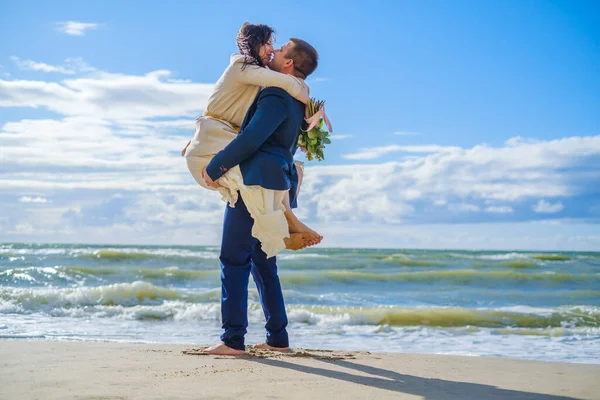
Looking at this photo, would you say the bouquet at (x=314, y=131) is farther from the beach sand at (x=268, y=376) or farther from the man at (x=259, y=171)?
the beach sand at (x=268, y=376)

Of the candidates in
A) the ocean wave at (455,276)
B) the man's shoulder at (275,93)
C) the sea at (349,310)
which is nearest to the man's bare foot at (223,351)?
the man's shoulder at (275,93)

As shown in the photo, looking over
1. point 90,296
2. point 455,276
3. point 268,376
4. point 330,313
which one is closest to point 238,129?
point 268,376

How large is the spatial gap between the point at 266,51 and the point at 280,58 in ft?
0.31

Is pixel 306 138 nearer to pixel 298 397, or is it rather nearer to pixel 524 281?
pixel 298 397

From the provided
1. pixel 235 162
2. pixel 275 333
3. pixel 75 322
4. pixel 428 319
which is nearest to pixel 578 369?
pixel 275 333

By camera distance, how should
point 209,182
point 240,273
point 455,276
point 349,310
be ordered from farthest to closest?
1. point 455,276
2. point 349,310
3. point 240,273
4. point 209,182

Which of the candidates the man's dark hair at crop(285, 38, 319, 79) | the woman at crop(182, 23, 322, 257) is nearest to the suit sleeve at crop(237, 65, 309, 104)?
the woman at crop(182, 23, 322, 257)

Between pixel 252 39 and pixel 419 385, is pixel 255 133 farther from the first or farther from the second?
pixel 419 385

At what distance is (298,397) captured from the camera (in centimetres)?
294

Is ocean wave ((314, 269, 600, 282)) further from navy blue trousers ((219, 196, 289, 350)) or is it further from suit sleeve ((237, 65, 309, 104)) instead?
suit sleeve ((237, 65, 309, 104))

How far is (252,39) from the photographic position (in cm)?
369

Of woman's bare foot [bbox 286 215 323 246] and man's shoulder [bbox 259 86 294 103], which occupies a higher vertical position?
man's shoulder [bbox 259 86 294 103]

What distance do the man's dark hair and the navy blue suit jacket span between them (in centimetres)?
18

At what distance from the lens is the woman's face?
3718mm
